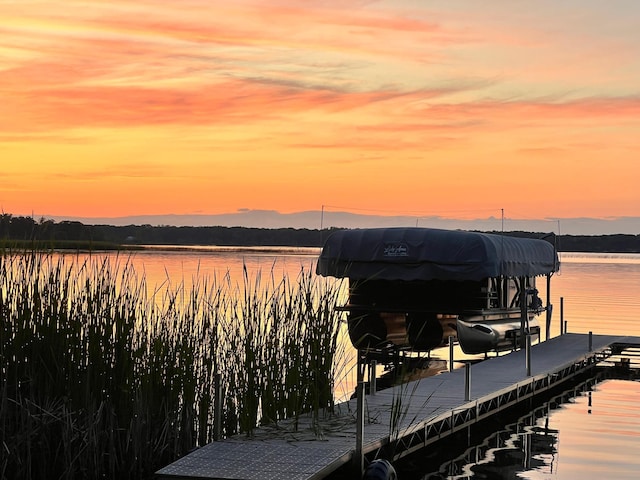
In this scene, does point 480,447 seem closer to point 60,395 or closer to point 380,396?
point 380,396

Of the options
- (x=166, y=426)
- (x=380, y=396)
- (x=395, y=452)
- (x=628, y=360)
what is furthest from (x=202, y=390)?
(x=628, y=360)

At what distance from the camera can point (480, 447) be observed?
10789 mm

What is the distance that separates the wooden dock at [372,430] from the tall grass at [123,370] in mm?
329

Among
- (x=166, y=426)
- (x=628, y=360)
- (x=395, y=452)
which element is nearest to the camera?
(x=166, y=426)

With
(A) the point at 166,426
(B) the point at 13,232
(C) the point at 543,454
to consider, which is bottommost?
(C) the point at 543,454

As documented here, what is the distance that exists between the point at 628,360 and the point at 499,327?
3.02 m

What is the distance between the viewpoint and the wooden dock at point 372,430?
24.8 feet

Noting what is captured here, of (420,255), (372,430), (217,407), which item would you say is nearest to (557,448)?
(372,430)

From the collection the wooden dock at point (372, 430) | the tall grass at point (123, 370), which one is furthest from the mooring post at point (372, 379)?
the tall grass at point (123, 370)

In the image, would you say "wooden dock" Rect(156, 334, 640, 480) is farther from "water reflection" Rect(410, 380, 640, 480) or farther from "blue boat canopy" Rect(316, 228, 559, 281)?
"blue boat canopy" Rect(316, 228, 559, 281)

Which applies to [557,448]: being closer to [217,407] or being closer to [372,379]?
[372,379]

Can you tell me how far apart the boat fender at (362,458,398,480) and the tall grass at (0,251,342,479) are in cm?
102

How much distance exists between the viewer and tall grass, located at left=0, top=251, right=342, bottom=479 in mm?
7699

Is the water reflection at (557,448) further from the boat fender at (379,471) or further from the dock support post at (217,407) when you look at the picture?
the dock support post at (217,407)
